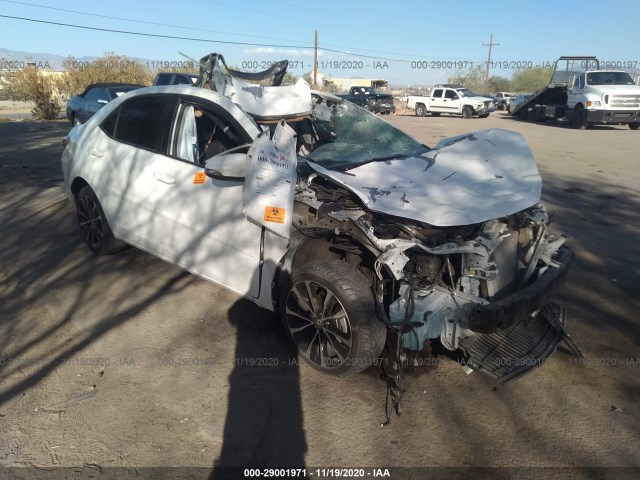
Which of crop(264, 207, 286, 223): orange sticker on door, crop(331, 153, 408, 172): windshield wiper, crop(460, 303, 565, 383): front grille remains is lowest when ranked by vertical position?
crop(460, 303, 565, 383): front grille remains

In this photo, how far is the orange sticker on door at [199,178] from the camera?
11.9 feet

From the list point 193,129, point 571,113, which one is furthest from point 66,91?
point 193,129

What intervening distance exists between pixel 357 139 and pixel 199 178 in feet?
5.25

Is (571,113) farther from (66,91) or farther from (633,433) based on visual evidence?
(66,91)

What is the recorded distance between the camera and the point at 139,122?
433cm

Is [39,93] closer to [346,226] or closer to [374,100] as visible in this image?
[374,100]


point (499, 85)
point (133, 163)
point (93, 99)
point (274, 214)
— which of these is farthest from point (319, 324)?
point (499, 85)

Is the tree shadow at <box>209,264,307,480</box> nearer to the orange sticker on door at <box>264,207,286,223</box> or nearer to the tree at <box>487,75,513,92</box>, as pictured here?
the orange sticker on door at <box>264,207,286,223</box>

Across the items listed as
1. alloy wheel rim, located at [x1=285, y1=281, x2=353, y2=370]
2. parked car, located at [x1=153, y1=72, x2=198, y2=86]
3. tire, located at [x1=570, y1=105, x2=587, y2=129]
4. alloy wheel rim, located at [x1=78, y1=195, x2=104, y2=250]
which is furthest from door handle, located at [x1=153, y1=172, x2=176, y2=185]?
tire, located at [x1=570, y1=105, x2=587, y2=129]

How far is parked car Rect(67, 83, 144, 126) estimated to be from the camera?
1394 cm

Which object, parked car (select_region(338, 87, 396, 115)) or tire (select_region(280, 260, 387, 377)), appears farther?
parked car (select_region(338, 87, 396, 115))

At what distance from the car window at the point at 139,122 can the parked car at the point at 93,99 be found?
10.3 meters

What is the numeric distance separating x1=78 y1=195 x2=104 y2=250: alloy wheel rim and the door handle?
3.68ft

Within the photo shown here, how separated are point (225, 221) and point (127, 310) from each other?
1.28 m
